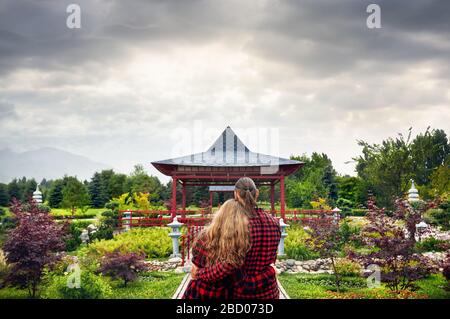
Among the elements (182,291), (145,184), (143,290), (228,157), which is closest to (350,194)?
(228,157)

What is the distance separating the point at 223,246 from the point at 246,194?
1.44ft

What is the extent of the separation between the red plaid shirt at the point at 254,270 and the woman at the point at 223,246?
13mm

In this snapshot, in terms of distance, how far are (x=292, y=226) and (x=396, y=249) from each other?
22.8ft

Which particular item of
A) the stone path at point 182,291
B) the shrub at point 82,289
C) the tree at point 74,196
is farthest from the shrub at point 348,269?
the tree at point 74,196

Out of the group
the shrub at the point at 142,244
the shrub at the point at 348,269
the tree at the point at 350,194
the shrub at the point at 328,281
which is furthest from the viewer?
the tree at the point at 350,194

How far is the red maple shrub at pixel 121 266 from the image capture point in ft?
24.4

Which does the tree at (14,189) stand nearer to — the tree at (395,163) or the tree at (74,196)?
the tree at (74,196)

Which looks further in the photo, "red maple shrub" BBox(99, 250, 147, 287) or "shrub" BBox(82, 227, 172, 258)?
"shrub" BBox(82, 227, 172, 258)

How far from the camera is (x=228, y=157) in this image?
490 inches

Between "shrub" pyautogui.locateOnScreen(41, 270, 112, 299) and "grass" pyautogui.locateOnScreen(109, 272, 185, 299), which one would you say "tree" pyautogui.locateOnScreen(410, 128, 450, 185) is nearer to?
"grass" pyautogui.locateOnScreen(109, 272, 185, 299)

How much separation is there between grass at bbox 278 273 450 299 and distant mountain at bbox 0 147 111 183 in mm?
8067

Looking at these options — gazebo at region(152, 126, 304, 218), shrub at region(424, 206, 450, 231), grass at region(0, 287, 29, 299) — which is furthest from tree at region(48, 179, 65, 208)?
shrub at region(424, 206, 450, 231)

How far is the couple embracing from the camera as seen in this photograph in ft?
9.68
